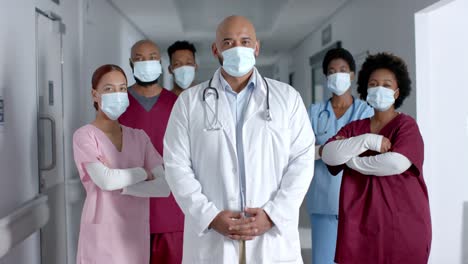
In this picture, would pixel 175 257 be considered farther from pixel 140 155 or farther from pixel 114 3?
pixel 114 3

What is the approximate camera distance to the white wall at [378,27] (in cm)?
388

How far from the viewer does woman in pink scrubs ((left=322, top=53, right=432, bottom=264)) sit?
7.18 feet

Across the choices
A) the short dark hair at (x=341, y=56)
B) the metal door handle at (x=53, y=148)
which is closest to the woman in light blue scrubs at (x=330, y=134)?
the short dark hair at (x=341, y=56)

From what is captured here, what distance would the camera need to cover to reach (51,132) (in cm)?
307

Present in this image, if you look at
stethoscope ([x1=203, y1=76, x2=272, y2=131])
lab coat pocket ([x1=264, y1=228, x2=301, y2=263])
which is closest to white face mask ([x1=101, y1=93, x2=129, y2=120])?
stethoscope ([x1=203, y1=76, x2=272, y2=131])

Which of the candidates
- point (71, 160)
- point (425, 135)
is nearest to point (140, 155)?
point (71, 160)

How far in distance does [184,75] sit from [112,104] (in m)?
0.92

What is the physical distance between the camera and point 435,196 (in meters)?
3.68

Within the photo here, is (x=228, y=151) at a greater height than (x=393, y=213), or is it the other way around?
(x=228, y=151)

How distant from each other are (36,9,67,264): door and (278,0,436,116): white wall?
8.26 feet

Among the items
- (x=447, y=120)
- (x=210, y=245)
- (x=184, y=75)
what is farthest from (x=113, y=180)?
(x=447, y=120)

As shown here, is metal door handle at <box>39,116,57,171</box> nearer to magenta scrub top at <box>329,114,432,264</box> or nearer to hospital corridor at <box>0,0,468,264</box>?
hospital corridor at <box>0,0,468,264</box>

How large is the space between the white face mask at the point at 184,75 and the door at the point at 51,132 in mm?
770

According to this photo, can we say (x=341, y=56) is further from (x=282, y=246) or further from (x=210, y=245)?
(x=210, y=245)
